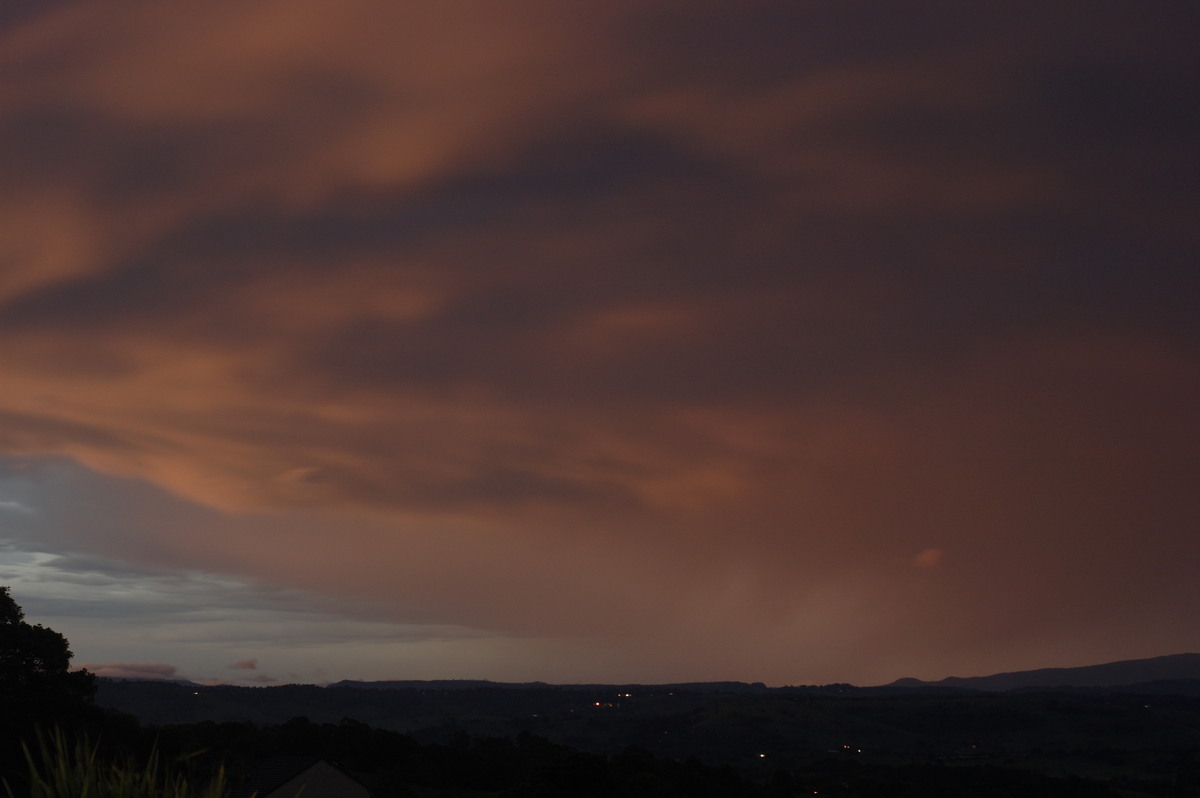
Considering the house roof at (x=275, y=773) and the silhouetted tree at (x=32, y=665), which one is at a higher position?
the silhouetted tree at (x=32, y=665)

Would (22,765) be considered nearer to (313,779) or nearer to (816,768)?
(313,779)

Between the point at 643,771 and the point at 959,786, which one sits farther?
the point at 959,786

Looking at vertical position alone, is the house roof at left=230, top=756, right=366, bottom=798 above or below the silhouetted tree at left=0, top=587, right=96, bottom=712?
below

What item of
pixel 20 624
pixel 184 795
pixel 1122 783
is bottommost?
pixel 1122 783

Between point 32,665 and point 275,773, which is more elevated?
point 32,665

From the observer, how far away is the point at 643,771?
96.4 meters

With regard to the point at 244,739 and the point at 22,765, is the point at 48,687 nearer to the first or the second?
the point at 22,765

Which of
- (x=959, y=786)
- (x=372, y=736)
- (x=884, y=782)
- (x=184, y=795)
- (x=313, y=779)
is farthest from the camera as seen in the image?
(x=959, y=786)

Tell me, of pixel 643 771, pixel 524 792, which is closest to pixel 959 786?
pixel 643 771

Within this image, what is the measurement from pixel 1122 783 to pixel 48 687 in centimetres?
17336

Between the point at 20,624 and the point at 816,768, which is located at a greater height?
the point at 20,624

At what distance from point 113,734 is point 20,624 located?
9960 mm

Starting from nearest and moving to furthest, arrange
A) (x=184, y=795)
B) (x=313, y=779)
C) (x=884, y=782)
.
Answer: (x=184, y=795) < (x=313, y=779) < (x=884, y=782)

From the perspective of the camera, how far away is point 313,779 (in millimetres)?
76062
